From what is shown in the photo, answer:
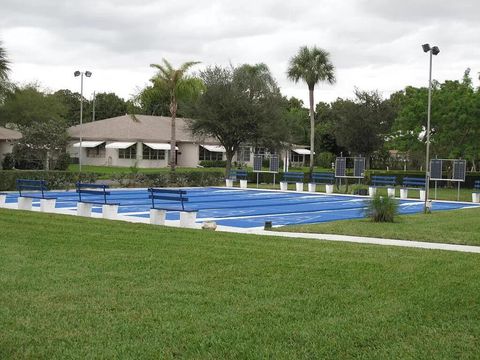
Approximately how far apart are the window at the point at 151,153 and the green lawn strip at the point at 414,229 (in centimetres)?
4482

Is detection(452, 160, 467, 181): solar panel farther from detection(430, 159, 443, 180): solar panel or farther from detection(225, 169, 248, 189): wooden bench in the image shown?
detection(225, 169, 248, 189): wooden bench

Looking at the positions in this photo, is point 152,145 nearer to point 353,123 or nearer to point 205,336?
point 353,123

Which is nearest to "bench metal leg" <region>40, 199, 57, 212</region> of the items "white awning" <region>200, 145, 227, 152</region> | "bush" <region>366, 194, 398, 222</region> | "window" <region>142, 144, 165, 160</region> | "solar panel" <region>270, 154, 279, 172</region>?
"bush" <region>366, 194, 398, 222</region>

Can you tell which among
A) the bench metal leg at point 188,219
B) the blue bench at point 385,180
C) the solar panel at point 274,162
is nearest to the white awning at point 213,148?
the solar panel at point 274,162

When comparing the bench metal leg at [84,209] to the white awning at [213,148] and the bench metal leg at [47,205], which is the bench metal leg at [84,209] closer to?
the bench metal leg at [47,205]

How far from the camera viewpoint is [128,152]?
59.8 m

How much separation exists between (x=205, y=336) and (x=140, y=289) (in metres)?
1.94

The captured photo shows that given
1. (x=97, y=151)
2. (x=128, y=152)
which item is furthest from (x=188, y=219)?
(x=97, y=151)

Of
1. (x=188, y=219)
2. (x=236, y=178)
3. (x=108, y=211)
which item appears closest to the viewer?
(x=188, y=219)

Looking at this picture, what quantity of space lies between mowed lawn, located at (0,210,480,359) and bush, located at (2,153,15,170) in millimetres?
36485

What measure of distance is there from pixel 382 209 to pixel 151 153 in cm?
4566

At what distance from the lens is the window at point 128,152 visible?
59.8 meters

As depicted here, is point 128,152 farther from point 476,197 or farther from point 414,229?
point 414,229

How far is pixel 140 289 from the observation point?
7.12m
